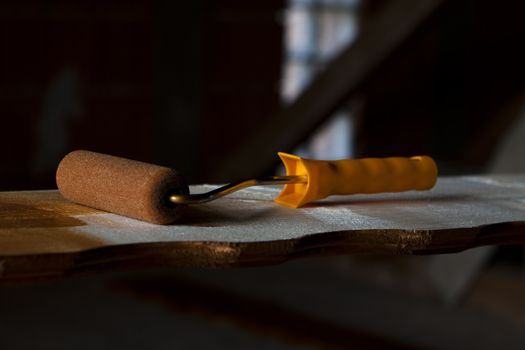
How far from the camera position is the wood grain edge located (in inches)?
52.2

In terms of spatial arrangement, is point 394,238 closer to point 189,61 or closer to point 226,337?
point 226,337

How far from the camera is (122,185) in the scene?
63.6 inches

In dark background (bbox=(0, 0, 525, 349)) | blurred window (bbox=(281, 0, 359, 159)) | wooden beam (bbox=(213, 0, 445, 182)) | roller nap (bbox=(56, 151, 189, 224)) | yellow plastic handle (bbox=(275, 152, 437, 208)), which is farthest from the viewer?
blurred window (bbox=(281, 0, 359, 159))

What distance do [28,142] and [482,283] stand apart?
2250mm

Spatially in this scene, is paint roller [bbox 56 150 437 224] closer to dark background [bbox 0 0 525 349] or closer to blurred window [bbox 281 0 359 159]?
dark background [bbox 0 0 525 349]

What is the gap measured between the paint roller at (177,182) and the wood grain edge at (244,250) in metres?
0.13

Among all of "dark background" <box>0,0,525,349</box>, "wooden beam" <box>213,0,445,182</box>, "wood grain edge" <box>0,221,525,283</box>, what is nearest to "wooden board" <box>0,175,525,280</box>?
"wood grain edge" <box>0,221,525,283</box>

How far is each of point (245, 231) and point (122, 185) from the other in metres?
0.22

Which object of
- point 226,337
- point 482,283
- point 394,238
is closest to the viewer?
point 394,238

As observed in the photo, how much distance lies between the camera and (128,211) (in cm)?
159

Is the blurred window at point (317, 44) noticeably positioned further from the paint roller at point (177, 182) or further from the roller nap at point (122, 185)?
the roller nap at point (122, 185)

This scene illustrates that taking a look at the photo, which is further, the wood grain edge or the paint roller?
the paint roller

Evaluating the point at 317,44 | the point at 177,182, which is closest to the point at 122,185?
the point at 177,182

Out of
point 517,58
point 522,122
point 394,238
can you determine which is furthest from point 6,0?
point 394,238
